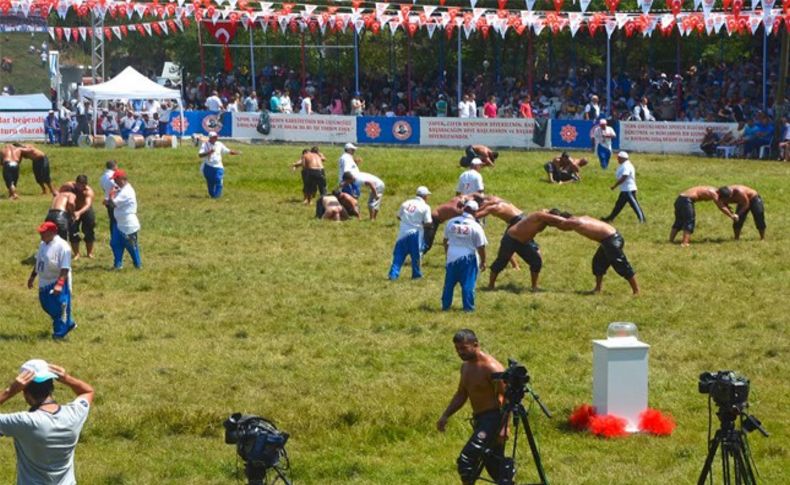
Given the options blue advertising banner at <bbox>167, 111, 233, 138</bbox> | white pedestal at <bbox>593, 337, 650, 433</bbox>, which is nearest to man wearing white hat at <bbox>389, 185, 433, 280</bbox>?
white pedestal at <bbox>593, 337, 650, 433</bbox>

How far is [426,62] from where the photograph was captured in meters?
56.4

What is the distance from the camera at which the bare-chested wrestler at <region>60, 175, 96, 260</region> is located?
23234 millimetres

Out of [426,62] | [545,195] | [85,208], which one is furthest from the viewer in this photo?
[426,62]

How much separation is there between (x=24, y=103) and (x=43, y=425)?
42159 mm

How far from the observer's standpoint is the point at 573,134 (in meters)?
41.2

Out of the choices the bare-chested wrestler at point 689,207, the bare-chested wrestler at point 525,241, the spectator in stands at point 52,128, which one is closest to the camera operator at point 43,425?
the bare-chested wrestler at point 525,241

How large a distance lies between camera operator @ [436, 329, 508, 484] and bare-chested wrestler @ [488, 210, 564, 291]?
9.48 m

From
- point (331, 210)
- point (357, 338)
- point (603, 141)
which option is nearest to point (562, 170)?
point (603, 141)

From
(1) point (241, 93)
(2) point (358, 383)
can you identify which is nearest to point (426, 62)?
(1) point (241, 93)

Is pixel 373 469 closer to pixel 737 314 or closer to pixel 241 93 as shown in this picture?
pixel 737 314

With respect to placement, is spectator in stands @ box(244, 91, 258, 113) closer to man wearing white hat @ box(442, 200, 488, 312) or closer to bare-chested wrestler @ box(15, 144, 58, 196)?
bare-chested wrestler @ box(15, 144, 58, 196)

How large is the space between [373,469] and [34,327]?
7.83 meters

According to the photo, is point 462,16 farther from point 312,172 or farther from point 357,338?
point 357,338

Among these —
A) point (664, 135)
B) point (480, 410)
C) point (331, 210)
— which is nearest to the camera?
point (480, 410)
